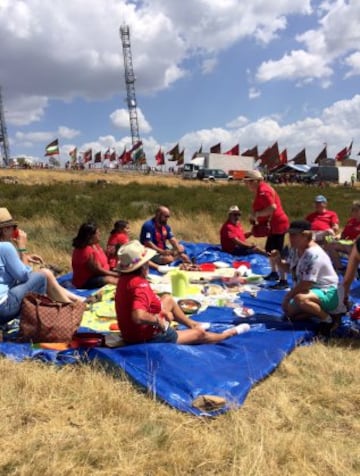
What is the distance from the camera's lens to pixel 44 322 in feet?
13.1

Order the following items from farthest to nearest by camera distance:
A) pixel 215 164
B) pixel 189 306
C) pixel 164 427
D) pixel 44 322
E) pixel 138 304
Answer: pixel 215 164 < pixel 189 306 < pixel 44 322 < pixel 138 304 < pixel 164 427

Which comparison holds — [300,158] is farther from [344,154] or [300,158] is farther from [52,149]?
[52,149]

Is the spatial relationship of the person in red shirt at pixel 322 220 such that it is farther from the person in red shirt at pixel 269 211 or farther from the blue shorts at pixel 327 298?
the blue shorts at pixel 327 298

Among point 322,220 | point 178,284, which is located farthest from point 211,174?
point 178,284

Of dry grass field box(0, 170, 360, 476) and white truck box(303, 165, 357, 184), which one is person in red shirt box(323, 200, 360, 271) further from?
white truck box(303, 165, 357, 184)

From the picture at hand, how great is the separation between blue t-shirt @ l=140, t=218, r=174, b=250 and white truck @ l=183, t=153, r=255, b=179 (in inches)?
1510

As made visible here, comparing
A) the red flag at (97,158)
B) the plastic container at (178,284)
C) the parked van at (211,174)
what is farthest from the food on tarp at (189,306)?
the red flag at (97,158)

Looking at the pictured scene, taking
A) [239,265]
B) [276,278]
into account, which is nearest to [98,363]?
[276,278]

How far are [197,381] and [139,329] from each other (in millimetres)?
717

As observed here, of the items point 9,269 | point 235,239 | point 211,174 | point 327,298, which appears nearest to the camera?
point 9,269

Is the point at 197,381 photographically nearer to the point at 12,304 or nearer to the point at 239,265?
the point at 12,304

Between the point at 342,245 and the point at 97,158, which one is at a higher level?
the point at 97,158

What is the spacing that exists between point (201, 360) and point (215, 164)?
151ft

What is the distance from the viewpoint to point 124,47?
232 ft
